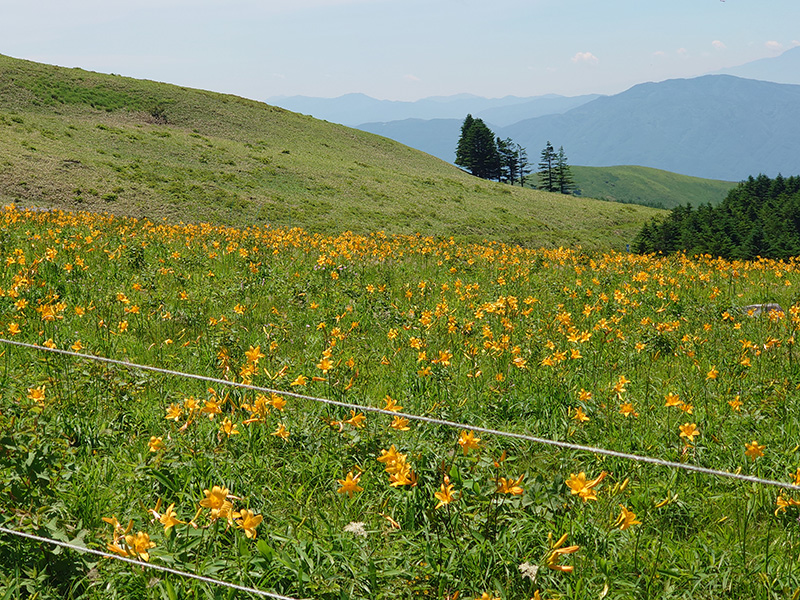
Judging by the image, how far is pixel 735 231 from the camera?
2711cm

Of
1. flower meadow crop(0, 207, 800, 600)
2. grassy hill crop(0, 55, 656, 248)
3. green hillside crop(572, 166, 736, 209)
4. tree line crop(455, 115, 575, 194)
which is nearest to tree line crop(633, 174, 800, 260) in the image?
grassy hill crop(0, 55, 656, 248)

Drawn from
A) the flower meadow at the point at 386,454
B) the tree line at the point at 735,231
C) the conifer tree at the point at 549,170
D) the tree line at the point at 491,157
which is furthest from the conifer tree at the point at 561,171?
the flower meadow at the point at 386,454

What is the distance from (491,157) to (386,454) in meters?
90.2

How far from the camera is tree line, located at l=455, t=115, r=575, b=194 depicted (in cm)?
8725

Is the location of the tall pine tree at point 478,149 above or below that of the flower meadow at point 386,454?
above

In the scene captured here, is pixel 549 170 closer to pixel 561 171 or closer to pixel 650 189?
pixel 561 171

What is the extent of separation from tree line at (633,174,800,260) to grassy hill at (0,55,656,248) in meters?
7.62

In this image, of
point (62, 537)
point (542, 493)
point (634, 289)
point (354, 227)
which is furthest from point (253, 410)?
point (354, 227)

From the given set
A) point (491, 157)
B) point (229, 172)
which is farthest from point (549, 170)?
point (229, 172)

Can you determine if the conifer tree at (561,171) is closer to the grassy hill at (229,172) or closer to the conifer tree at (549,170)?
the conifer tree at (549,170)

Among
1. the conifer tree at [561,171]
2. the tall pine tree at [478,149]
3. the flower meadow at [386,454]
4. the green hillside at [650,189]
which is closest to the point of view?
the flower meadow at [386,454]

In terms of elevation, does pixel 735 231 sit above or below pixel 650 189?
below

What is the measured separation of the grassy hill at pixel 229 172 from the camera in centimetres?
2911

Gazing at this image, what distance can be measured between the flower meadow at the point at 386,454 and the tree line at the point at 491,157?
83.0 metres
